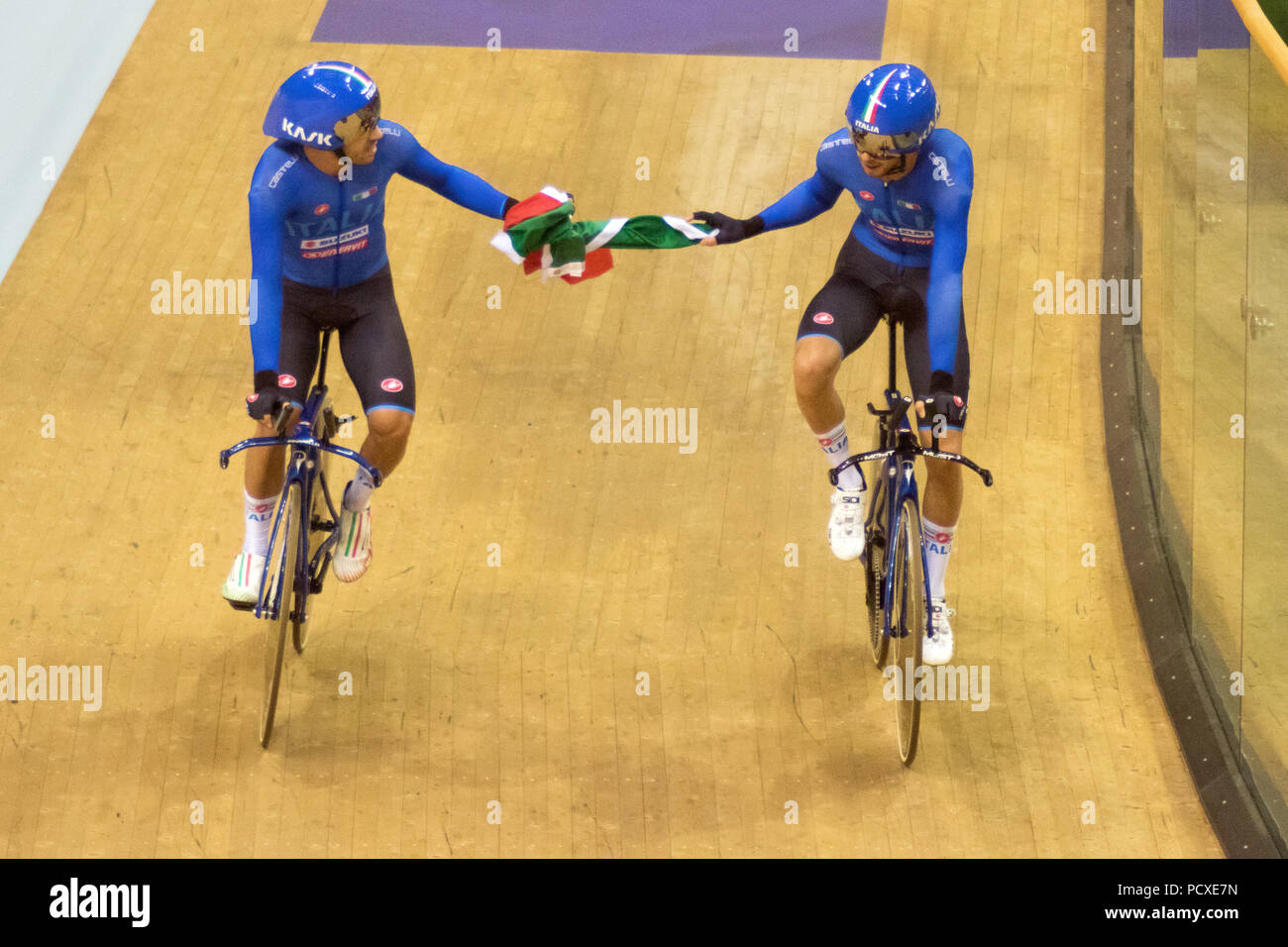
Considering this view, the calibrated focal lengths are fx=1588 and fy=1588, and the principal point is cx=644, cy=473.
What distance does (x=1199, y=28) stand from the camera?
576 centimetres

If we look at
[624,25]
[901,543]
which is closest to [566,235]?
[901,543]

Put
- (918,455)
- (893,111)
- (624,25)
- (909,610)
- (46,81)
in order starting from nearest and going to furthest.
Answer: (893,111) → (918,455) → (909,610) → (46,81) → (624,25)

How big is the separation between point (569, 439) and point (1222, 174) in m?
2.62

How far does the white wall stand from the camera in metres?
7.66

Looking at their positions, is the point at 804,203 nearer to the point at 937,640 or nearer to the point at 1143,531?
the point at 937,640

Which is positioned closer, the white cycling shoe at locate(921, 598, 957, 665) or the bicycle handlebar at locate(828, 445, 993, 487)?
the bicycle handlebar at locate(828, 445, 993, 487)

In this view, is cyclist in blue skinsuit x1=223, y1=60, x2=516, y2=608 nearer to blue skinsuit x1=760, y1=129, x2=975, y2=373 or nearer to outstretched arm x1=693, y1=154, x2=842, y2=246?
outstretched arm x1=693, y1=154, x2=842, y2=246

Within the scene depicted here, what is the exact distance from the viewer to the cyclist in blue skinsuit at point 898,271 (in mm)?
4363

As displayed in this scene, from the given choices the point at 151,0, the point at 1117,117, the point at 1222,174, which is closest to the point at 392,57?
the point at 151,0

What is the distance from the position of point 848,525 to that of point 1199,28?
2.37 metres

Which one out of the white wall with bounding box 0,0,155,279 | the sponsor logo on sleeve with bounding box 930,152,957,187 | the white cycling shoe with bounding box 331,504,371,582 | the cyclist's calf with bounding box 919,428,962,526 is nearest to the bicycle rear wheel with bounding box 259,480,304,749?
the white cycling shoe with bounding box 331,504,371,582

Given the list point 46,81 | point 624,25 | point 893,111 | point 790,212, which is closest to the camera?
point 893,111

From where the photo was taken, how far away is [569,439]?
6.29 meters

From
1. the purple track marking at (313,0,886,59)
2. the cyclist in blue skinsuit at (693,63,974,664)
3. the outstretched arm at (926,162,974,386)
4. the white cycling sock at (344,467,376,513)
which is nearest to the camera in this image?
the cyclist in blue skinsuit at (693,63,974,664)
